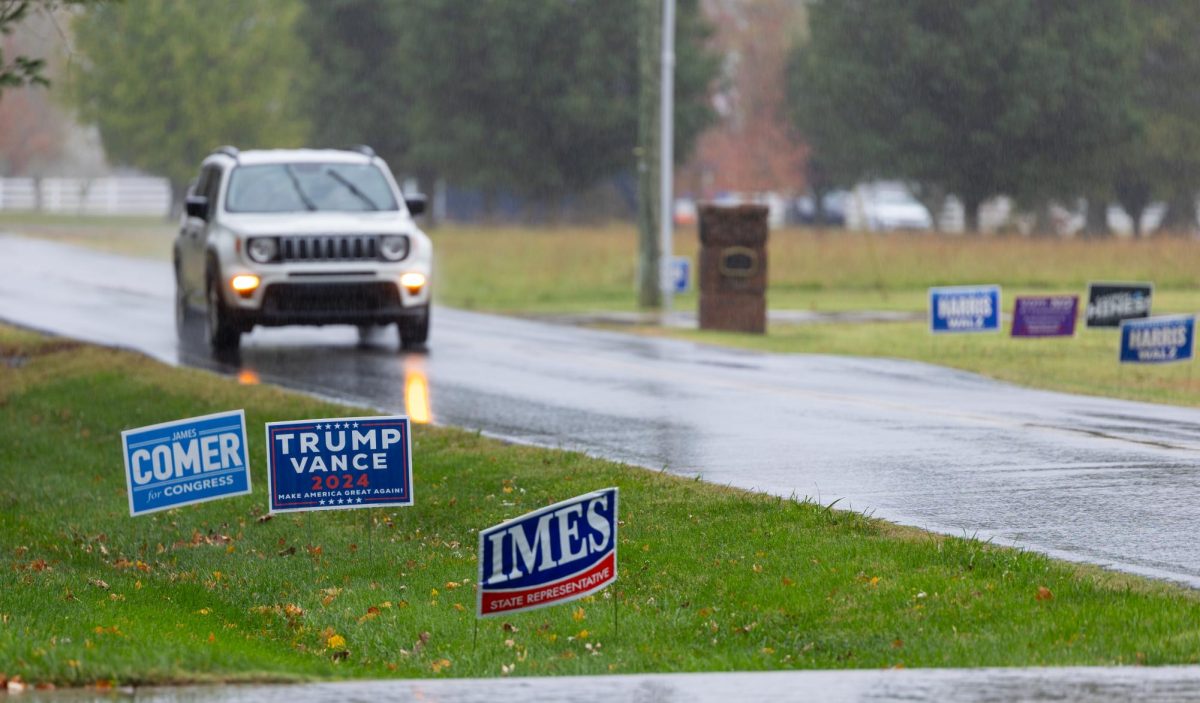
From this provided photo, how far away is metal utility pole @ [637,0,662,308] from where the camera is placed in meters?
27.9

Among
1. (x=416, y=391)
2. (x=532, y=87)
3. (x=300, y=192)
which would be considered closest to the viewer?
(x=416, y=391)

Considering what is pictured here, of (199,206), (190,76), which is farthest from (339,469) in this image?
(190,76)

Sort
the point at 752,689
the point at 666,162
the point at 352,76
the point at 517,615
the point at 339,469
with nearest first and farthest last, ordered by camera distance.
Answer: the point at 752,689
the point at 517,615
the point at 339,469
the point at 666,162
the point at 352,76

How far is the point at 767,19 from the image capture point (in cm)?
7494

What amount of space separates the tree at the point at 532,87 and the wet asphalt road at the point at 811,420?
33.9 m

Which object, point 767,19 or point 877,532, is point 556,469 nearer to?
point 877,532

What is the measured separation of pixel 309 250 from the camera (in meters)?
19.2

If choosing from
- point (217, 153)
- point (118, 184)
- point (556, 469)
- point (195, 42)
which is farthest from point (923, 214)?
point (556, 469)

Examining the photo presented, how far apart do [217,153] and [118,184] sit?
221ft

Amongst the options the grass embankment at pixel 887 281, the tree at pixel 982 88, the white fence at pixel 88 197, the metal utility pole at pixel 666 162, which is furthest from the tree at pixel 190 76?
the metal utility pole at pixel 666 162

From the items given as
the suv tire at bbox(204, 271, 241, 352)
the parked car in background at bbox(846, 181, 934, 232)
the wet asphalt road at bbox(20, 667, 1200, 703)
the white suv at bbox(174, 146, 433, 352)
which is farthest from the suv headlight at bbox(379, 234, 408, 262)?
the parked car in background at bbox(846, 181, 934, 232)

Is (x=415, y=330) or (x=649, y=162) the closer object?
(x=415, y=330)

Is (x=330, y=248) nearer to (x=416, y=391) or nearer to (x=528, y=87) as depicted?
(x=416, y=391)

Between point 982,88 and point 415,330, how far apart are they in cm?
3467
